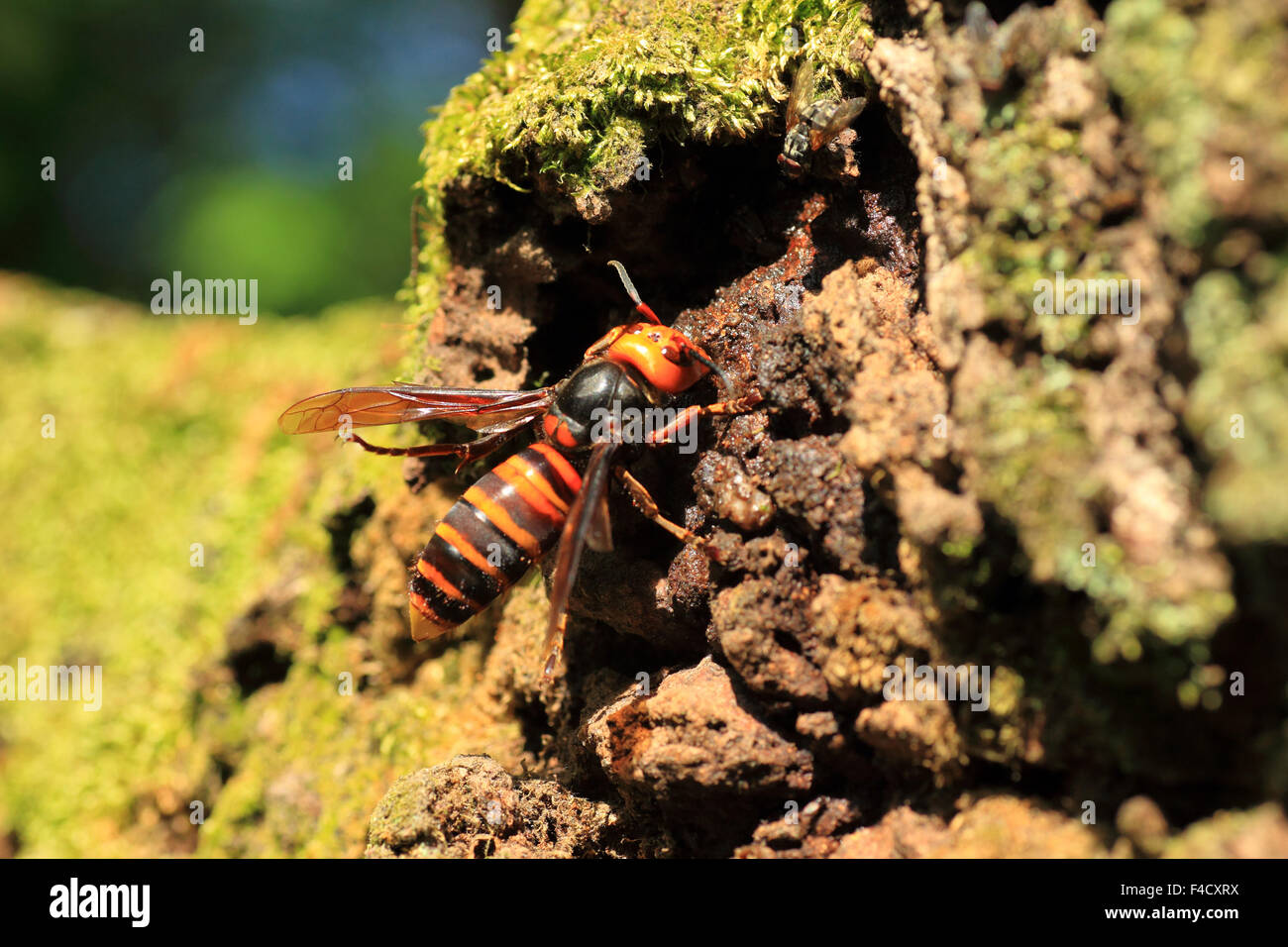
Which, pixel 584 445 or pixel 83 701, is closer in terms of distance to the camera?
pixel 584 445

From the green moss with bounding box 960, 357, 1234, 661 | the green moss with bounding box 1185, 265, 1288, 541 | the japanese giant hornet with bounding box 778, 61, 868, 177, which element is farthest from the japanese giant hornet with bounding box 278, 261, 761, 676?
the green moss with bounding box 1185, 265, 1288, 541

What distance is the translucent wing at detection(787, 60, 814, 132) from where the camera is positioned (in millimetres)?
2691

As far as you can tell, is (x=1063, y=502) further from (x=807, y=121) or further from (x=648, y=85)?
(x=648, y=85)

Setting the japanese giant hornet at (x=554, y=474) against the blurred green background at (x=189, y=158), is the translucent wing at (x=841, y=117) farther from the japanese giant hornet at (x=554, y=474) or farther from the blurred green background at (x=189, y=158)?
the blurred green background at (x=189, y=158)

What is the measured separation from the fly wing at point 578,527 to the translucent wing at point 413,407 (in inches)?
17.8

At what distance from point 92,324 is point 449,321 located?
4877 mm

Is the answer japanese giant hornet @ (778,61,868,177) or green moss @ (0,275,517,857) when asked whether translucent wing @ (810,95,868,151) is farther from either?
green moss @ (0,275,517,857)

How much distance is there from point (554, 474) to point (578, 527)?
1.31 ft

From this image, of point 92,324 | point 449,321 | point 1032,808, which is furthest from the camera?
point 92,324

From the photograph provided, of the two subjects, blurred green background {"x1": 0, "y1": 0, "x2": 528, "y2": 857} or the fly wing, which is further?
blurred green background {"x1": 0, "y1": 0, "x2": 528, "y2": 857}

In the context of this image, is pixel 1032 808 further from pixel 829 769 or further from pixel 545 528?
pixel 545 528

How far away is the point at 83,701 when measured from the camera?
17.3 ft

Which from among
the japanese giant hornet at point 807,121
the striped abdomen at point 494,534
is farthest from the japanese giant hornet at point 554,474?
the japanese giant hornet at point 807,121
